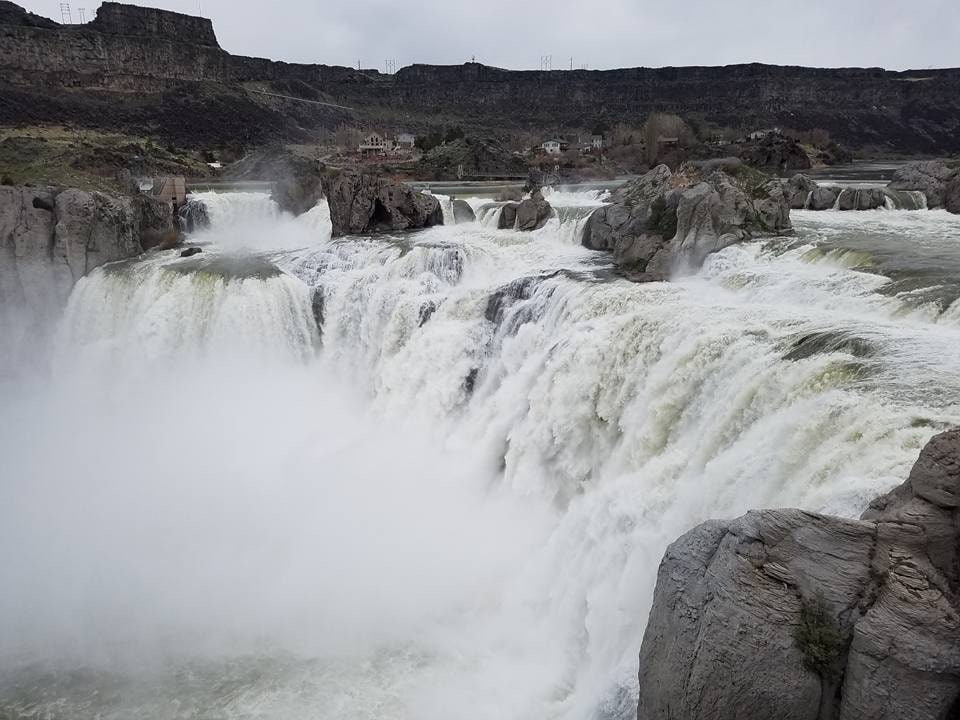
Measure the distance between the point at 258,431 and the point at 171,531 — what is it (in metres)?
3.63

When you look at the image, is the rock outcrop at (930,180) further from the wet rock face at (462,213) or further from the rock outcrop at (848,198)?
the wet rock face at (462,213)

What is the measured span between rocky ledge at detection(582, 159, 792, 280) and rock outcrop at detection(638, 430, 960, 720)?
964cm

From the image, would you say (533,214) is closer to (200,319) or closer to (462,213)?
(462,213)

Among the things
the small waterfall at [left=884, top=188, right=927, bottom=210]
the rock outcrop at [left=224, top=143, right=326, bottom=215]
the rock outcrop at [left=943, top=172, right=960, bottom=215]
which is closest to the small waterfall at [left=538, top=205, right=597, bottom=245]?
the small waterfall at [left=884, top=188, right=927, bottom=210]

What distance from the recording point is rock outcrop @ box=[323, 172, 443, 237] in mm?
22328

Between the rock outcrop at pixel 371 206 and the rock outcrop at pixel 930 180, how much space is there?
589 inches

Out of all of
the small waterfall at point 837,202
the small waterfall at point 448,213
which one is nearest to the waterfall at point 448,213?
the small waterfall at point 448,213

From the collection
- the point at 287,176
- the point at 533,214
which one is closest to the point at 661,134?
the point at 287,176

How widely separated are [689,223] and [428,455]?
7.74m

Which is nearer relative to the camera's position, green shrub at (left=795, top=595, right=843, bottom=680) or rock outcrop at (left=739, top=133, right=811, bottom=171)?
green shrub at (left=795, top=595, right=843, bottom=680)

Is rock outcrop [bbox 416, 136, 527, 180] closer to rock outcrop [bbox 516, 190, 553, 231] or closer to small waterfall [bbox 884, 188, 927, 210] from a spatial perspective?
rock outcrop [bbox 516, 190, 553, 231]

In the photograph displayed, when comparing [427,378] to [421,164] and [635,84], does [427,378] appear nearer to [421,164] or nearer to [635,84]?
[421,164]

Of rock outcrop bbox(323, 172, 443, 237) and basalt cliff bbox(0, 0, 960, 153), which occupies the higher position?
basalt cliff bbox(0, 0, 960, 153)

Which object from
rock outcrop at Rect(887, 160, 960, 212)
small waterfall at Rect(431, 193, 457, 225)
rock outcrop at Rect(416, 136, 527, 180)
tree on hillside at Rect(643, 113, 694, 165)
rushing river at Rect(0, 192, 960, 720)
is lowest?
rushing river at Rect(0, 192, 960, 720)
